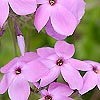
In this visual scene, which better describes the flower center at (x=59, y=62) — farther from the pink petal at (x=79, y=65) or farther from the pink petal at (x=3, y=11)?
the pink petal at (x=3, y=11)

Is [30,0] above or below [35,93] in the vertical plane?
above

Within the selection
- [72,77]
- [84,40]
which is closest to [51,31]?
[72,77]

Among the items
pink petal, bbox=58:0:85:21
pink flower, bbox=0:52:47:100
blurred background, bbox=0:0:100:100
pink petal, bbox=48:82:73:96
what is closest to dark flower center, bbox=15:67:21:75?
pink flower, bbox=0:52:47:100

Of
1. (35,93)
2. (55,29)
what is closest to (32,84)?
(35,93)

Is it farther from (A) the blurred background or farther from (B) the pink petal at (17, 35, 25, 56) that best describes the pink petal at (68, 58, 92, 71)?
(A) the blurred background

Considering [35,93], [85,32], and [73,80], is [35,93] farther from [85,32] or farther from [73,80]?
[85,32]

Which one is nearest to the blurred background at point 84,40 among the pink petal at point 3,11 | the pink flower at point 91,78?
the pink flower at point 91,78

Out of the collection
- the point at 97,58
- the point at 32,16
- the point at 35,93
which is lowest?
the point at 97,58
